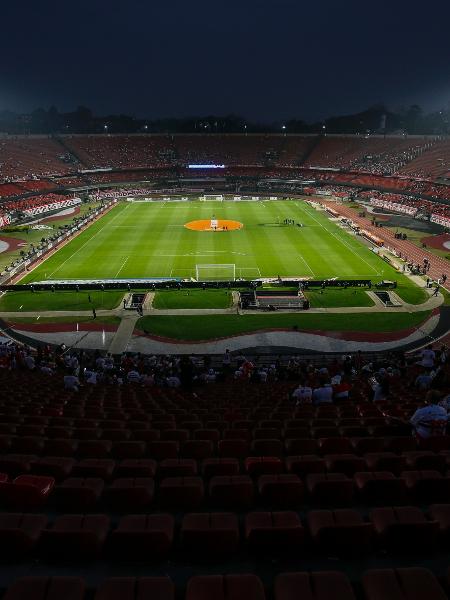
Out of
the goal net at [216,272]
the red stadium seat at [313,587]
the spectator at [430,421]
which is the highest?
the red stadium seat at [313,587]

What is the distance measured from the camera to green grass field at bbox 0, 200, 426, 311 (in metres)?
41.7

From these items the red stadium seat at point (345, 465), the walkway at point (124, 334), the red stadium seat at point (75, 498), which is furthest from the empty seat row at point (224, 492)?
the walkway at point (124, 334)

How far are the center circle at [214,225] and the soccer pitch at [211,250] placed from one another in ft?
3.97

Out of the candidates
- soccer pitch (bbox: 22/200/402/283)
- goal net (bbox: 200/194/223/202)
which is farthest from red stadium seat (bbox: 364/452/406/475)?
goal net (bbox: 200/194/223/202)

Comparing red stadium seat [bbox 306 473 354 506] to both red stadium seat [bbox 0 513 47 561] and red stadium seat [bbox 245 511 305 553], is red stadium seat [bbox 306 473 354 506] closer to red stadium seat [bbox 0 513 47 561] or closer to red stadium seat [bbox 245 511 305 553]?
red stadium seat [bbox 245 511 305 553]

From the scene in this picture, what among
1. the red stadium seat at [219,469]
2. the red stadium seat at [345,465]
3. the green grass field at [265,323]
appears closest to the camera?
the red stadium seat at [219,469]

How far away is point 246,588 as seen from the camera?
4.27 meters

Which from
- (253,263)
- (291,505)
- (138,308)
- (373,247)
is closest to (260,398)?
(291,505)

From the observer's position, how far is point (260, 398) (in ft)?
56.1

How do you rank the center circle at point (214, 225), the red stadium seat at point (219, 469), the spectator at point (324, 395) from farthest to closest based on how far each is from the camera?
1. the center circle at point (214, 225)
2. the spectator at point (324, 395)
3. the red stadium seat at point (219, 469)

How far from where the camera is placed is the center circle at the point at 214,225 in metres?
68.9

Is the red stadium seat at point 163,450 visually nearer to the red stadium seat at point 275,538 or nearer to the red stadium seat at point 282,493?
the red stadium seat at point 282,493

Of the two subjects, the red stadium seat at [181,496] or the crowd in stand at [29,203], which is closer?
the red stadium seat at [181,496]

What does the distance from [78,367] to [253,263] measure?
2988 centimetres
